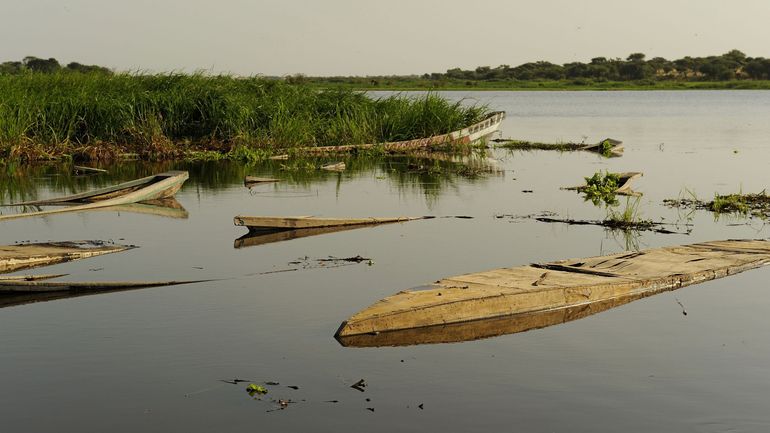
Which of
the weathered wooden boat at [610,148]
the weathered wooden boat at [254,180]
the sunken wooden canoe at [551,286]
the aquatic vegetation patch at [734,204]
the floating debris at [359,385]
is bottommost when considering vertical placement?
the weathered wooden boat at [610,148]

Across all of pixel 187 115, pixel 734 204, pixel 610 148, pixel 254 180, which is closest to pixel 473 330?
pixel 734 204

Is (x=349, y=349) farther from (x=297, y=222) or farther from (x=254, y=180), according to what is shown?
(x=254, y=180)

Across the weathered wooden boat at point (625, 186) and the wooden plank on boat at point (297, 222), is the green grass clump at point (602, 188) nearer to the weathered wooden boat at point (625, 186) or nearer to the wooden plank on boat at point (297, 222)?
the weathered wooden boat at point (625, 186)

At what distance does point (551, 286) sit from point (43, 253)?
5.26m

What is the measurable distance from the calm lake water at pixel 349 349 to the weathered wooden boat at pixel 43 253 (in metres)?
0.19

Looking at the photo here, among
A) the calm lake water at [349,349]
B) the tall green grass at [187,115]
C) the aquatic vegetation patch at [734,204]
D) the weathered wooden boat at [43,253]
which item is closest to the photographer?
the calm lake water at [349,349]

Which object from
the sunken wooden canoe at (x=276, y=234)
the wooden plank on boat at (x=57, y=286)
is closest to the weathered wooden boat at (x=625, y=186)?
the sunken wooden canoe at (x=276, y=234)

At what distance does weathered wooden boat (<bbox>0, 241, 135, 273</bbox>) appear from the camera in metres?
10.2

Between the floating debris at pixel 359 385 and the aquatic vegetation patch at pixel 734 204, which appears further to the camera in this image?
the aquatic vegetation patch at pixel 734 204

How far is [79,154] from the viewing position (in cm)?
2298

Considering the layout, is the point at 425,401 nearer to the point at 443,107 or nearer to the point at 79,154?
the point at 79,154

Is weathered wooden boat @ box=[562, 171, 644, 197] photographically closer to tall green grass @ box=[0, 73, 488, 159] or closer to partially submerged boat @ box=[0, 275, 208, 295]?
tall green grass @ box=[0, 73, 488, 159]

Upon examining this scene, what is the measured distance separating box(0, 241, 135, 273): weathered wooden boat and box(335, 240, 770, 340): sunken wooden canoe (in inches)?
159

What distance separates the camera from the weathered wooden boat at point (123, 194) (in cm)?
1374
